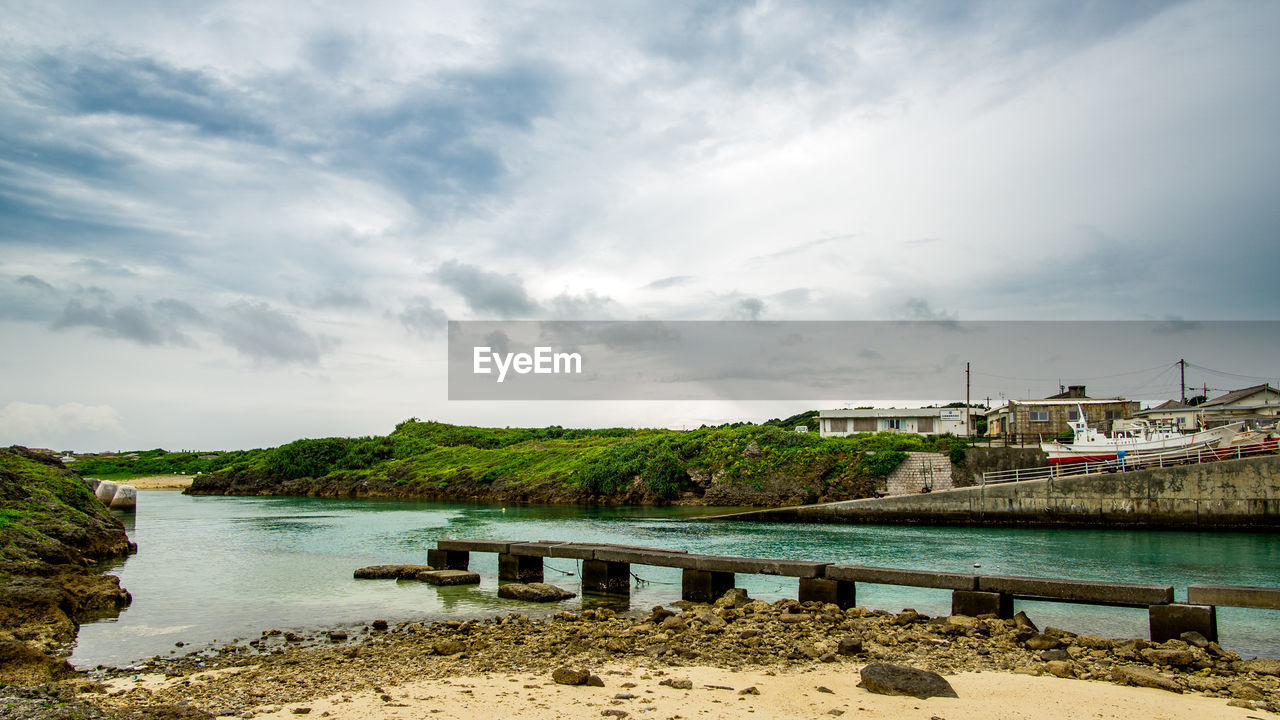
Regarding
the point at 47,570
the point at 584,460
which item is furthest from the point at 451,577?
the point at 584,460

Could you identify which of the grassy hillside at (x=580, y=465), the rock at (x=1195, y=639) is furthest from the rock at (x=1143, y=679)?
the grassy hillside at (x=580, y=465)

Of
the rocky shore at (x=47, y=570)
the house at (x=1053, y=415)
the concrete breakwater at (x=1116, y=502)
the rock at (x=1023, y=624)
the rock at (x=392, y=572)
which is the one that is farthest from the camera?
the house at (x=1053, y=415)

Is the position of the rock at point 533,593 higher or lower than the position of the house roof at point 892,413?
lower

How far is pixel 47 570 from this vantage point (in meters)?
13.8

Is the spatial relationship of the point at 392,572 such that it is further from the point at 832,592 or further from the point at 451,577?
the point at 832,592

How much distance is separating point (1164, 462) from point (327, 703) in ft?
137

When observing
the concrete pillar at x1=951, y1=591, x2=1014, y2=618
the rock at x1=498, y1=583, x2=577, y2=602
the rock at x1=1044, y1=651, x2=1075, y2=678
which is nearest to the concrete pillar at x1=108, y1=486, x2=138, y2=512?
the rock at x1=498, y1=583, x2=577, y2=602

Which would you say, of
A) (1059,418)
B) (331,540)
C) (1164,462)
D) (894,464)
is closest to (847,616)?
(331,540)

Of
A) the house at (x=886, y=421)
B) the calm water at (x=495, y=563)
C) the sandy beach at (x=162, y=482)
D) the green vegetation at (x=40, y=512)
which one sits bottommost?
the sandy beach at (x=162, y=482)

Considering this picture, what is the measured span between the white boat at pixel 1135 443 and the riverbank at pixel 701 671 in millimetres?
31476

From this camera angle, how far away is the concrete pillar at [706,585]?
47.6 feet

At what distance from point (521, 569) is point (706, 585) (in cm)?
461

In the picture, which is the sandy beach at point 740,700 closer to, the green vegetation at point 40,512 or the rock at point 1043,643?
the rock at point 1043,643

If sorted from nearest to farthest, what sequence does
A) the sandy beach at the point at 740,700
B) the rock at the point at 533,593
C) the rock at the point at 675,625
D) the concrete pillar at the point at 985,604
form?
the sandy beach at the point at 740,700 < the rock at the point at 675,625 < the concrete pillar at the point at 985,604 < the rock at the point at 533,593
